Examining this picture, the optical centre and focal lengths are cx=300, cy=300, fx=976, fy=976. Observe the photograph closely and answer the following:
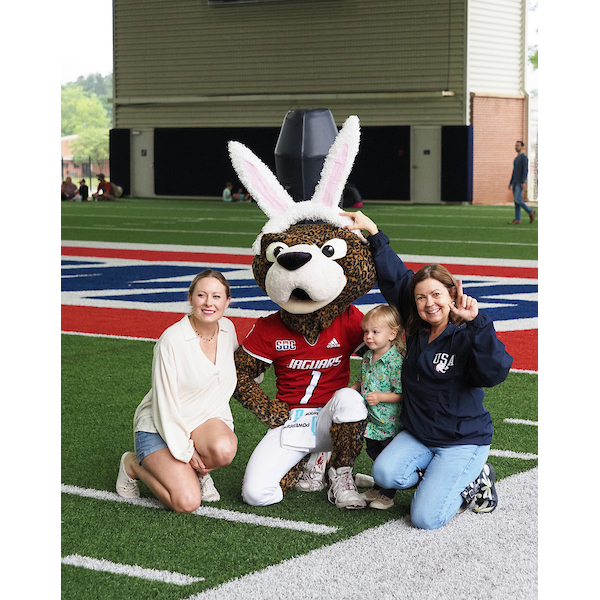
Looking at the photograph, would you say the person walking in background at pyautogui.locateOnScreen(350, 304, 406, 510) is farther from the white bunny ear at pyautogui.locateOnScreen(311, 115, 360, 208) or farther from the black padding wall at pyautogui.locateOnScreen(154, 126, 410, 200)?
the black padding wall at pyautogui.locateOnScreen(154, 126, 410, 200)

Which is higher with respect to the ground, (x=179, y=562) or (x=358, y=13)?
(x=358, y=13)

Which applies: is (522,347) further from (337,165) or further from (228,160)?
(228,160)

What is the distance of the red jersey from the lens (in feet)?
13.9

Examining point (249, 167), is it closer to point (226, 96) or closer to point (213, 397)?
point (213, 397)

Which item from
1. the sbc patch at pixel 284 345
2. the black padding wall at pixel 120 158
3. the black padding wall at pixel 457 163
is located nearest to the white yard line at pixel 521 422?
the sbc patch at pixel 284 345

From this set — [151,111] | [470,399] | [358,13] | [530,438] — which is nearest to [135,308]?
[530,438]

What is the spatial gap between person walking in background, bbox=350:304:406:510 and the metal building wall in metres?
24.4

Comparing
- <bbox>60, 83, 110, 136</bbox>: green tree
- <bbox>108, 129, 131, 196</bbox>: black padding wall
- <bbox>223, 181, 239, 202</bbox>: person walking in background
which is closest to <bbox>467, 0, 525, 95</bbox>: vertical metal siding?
<bbox>223, 181, 239, 202</bbox>: person walking in background

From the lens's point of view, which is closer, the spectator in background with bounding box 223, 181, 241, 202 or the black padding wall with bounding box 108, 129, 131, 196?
the spectator in background with bounding box 223, 181, 241, 202

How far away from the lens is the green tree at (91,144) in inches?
3474

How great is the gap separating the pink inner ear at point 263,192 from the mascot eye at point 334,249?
367mm

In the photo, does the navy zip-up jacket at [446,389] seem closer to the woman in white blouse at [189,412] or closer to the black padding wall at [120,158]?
the woman in white blouse at [189,412]

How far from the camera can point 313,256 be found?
158 inches

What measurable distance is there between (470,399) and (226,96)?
92.5ft
